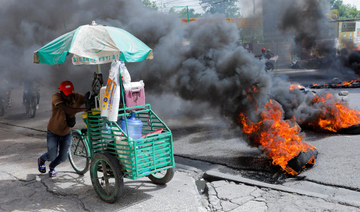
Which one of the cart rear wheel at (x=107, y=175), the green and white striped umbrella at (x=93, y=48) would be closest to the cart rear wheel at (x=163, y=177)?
the cart rear wheel at (x=107, y=175)

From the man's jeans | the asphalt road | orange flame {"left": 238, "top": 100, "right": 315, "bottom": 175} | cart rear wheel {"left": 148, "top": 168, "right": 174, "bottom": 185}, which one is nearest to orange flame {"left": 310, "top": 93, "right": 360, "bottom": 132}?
the asphalt road

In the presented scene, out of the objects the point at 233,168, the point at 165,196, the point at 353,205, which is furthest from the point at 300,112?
the point at 165,196

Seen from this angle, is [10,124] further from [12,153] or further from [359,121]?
[359,121]

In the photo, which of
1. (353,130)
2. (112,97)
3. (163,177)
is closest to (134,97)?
(112,97)

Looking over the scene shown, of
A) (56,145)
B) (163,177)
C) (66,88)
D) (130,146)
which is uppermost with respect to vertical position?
(66,88)

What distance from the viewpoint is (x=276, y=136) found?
523 cm

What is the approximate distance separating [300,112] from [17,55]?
968 cm

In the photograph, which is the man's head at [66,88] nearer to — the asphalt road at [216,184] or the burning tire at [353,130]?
the asphalt road at [216,184]

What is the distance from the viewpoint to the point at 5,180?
16.8 ft

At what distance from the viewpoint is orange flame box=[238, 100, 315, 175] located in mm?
4836

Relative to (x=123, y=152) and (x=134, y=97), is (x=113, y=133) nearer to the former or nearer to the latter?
(x=123, y=152)

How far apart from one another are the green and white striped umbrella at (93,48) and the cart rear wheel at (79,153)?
1.50 metres

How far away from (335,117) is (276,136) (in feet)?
7.42

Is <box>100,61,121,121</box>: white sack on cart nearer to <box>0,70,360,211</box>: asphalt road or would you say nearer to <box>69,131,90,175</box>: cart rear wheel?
<box>0,70,360,211</box>: asphalt road
